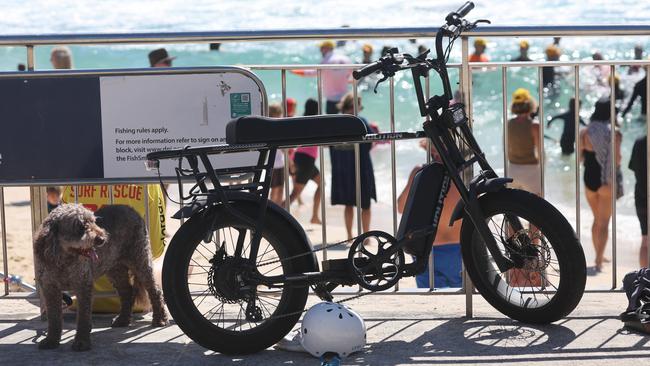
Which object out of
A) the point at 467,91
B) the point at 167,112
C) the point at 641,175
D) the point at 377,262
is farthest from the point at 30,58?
the point at 641,175

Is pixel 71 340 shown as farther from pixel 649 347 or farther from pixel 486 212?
pixel 649 347

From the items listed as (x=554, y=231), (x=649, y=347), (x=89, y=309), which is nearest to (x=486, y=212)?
(x=554, y=231)

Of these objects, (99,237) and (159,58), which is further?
(159,58)

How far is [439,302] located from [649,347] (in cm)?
157

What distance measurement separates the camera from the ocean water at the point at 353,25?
24.4m

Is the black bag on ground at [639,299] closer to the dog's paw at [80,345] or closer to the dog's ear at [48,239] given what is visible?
the dog's paw at [80,345]

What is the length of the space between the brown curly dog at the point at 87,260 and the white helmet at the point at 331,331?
109 cm

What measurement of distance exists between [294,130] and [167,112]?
1019 mm

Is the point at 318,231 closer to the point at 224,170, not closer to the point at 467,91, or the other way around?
the point at 467,91

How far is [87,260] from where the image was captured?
5.59 metres

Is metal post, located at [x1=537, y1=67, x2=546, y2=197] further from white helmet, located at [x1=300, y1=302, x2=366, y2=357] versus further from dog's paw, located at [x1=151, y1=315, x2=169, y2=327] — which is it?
dog's paw, located at [x1=151, y1=315, x2=169, y2=327]

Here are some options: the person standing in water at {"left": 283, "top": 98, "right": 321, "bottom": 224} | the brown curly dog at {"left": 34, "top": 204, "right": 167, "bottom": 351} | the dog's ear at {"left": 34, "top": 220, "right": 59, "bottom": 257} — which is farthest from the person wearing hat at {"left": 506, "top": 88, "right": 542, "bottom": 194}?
the dog's ear at {"left": 34, "top": 220, "right": 59, "bottom": 257}

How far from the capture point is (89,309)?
18.4 ft

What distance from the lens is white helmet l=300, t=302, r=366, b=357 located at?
529cm
